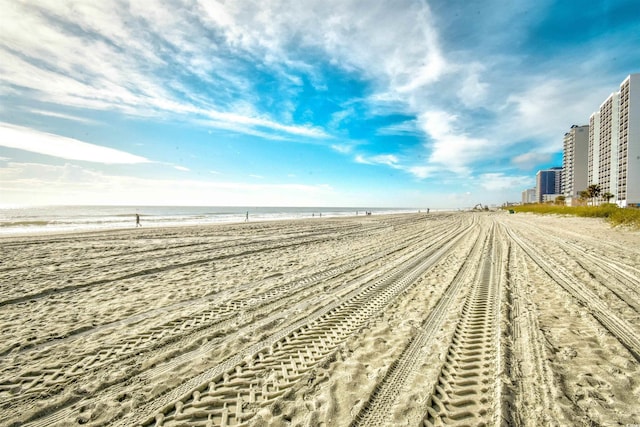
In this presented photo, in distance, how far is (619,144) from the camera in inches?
3007

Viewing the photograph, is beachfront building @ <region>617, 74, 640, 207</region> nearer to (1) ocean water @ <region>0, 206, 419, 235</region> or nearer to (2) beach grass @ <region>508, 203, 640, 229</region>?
(2) beach grass @ <region>508, 203, 640, 229</region>

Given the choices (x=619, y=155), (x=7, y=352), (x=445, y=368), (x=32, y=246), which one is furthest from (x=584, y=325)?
(x=619, y=155)

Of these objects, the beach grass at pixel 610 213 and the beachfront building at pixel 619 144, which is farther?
the beachfront building at pixel 619 144

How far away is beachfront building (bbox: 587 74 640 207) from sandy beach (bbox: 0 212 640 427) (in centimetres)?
9853

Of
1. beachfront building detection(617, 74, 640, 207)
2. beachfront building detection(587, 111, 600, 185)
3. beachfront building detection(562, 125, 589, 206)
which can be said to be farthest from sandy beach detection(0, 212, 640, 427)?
beachfront building detection(562, 125, 589, 206)

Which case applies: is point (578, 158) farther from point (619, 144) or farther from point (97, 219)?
point (97, 219)

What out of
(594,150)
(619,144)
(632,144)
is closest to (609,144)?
(619,144)

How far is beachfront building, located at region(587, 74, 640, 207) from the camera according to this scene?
6869cm

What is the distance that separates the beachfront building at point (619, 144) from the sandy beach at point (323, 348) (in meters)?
98.5

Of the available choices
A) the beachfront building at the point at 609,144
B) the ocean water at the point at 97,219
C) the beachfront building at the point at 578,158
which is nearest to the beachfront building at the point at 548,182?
the beachfront building at the point at 578,158

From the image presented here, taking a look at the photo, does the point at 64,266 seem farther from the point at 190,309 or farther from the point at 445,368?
the point at 445,368

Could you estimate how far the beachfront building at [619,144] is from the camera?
68.7 metres

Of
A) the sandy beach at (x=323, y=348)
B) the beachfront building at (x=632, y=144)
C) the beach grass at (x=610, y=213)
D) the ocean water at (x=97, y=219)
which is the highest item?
the beachfront building at (x=632, y=144)

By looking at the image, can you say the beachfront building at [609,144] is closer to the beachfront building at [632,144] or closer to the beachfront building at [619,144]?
the beachfront building at [619,144]
